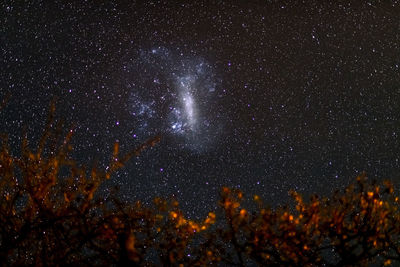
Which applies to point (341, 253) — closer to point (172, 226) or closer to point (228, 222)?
point (228, 222)

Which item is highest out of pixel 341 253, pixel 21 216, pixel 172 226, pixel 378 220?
pixel 21 216

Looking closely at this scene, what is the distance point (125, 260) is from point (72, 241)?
2.03 metres

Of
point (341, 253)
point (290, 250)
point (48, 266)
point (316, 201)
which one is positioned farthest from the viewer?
point (316, 201)

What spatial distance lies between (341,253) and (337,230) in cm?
142

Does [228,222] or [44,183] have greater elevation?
[44,183]

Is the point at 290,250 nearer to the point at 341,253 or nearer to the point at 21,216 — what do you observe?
the point at 341,253

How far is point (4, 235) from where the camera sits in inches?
271

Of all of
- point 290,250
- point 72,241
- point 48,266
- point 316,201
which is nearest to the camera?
point 48,266

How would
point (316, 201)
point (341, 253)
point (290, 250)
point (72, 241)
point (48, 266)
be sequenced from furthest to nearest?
point (316, 201)
point (290, 250)
point (341, 253)
point (72, 241)
point (48, 266)

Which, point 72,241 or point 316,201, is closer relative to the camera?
point 72,241

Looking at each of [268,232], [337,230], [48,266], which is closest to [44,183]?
[48,266]

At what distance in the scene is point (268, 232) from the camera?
925cm

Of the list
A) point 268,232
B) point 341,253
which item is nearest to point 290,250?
point 268,232

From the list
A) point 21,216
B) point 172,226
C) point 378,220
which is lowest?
point 378,220
